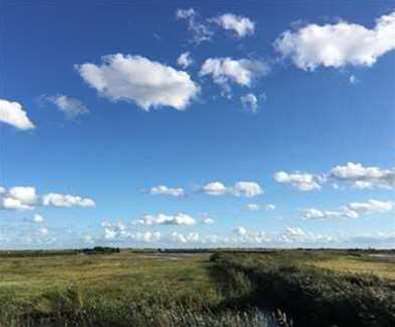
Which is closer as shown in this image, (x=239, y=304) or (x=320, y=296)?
(x=320, y=296)

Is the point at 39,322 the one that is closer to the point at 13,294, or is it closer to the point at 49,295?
the point at 49,295

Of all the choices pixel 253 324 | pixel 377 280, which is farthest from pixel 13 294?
pixel 253 324

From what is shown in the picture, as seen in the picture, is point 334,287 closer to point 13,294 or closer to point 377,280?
point 377,280

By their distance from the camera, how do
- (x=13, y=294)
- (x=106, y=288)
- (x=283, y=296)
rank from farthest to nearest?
(x=106, y=288) → (x=13, y=294) → (x=283, y=296)

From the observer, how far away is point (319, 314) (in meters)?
25.1

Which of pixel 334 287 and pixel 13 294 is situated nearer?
pixel 334 287

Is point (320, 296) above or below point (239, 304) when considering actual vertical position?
above

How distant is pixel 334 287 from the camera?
1041 inches

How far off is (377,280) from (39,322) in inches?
587

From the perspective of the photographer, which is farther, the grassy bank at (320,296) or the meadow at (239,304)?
the grassy bank at (320,296)

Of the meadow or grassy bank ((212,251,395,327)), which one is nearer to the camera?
the meadow

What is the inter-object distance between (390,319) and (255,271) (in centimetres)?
3060

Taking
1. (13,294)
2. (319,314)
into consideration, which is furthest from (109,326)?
(13,294)

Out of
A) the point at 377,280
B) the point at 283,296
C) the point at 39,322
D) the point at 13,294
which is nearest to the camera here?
the point at 377,280
